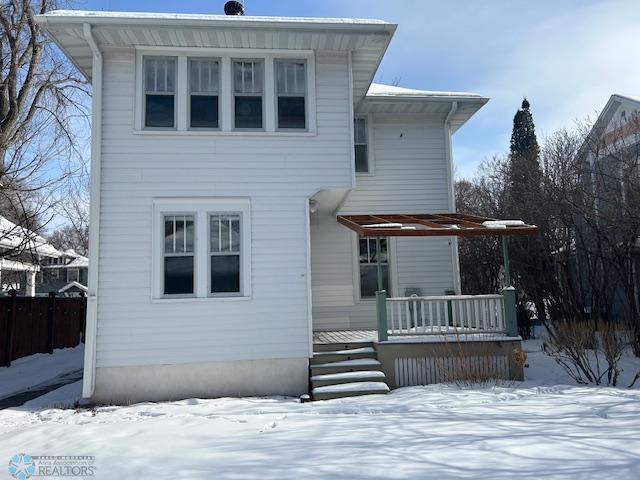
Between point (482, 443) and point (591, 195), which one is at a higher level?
point (591, 195)

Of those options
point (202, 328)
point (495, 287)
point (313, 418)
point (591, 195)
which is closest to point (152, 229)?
point (202, 328)

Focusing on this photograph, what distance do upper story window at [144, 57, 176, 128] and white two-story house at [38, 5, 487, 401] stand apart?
0.07 feet

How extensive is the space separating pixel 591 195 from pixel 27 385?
46.5 feet

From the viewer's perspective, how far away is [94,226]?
868 centimetres

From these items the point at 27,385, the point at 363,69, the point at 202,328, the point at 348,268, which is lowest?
the point at 27,385

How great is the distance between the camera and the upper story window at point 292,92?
9.49 m

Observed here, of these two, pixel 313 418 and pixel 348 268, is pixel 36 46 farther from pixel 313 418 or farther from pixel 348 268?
pixel 313 418

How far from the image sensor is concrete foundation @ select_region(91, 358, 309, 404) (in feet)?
28.1

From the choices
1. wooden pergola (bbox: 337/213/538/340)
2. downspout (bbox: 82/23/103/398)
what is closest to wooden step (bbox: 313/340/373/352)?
wooden pergola (bbox: 337/213/538/340)

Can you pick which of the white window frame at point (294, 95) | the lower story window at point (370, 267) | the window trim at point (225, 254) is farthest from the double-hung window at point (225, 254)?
the lower story window at point (370, 267)

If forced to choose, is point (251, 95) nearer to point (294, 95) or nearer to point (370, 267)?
point (294, 95)

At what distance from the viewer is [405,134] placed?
12.1 m

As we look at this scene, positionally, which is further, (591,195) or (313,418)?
(591,195)

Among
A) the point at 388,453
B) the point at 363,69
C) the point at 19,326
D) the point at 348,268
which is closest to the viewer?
the point at 388,453
